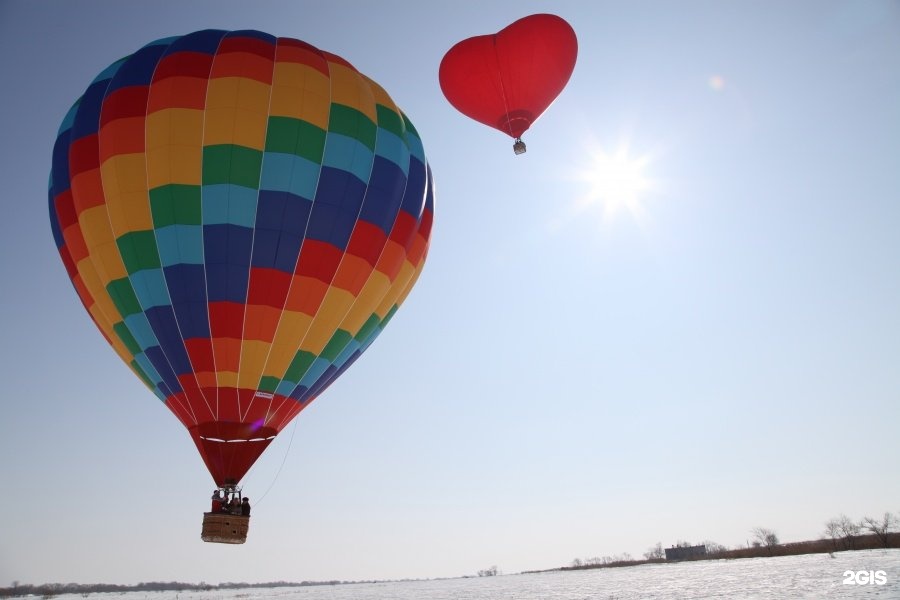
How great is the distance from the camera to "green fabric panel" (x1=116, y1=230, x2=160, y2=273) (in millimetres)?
10812

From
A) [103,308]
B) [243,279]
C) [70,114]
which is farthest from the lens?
[70,114]

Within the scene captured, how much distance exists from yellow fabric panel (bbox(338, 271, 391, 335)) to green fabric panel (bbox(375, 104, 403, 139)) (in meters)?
3.21

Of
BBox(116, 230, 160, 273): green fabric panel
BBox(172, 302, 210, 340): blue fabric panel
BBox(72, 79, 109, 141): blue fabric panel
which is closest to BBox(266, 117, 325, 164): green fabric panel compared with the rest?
BBox(116, 230, 160, 273): green fabric panel

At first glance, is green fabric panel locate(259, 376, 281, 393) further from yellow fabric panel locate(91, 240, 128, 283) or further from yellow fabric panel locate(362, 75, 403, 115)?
yellow fabric panel locate(362, 75, 403, 115)

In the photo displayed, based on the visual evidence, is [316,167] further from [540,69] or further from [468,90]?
[540,69]

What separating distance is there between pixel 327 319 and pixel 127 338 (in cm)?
394

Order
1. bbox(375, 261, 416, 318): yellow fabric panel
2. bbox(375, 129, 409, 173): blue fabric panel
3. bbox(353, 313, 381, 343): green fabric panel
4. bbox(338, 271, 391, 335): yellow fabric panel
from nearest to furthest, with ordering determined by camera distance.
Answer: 1. bbox(338, 271, 391, 335): yellow fabric panel
2. bbox(375, 129, 409, 173): blue fabric panel
3. bbox(353, 313, 381, 343): green fabric panel
4. bbox(375, 261, 416, 318): yellow fabric panel

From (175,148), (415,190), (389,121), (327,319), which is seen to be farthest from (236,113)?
(327,319)

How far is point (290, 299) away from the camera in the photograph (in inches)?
437

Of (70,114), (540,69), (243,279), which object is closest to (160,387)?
(243,279)

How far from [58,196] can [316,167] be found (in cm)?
551

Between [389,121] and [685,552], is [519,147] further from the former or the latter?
[685,552]

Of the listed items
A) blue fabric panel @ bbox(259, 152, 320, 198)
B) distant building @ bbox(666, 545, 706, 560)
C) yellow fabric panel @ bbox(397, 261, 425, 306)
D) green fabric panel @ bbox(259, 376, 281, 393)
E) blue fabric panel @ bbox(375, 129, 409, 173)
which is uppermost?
blue fabric panel @ bbox(375, 129, 409, 173)

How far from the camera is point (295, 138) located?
37.0 feet
